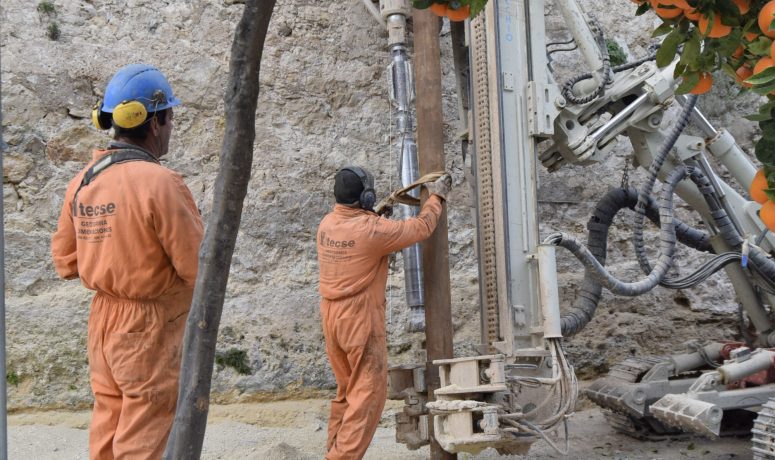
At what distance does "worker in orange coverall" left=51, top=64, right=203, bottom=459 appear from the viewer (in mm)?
3357

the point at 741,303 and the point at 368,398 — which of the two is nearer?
the point at 368,398

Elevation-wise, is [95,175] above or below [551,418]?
above

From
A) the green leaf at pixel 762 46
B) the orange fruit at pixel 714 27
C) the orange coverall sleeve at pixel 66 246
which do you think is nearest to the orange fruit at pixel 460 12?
the orange fruit at pixel 714 27

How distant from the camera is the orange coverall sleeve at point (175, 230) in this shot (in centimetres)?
339

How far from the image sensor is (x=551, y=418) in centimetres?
483

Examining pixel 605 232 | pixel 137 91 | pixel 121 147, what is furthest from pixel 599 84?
pixel 121 147

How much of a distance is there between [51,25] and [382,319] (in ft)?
11.4

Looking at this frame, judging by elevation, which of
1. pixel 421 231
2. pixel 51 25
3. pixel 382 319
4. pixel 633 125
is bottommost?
pixel 382 319

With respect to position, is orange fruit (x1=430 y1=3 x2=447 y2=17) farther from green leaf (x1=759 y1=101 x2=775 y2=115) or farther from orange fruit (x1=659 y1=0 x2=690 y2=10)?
green leaf (x1=759 y1=101 x2=775 y2=115)

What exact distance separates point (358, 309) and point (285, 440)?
4.41 feet

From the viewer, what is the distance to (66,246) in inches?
148

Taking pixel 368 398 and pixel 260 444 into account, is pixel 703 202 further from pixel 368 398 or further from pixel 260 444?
pixel 260 444

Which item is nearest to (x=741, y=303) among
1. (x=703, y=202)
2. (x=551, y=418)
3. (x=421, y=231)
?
(x=703, y=202)

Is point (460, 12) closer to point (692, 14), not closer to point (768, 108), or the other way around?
point (692, 14)
